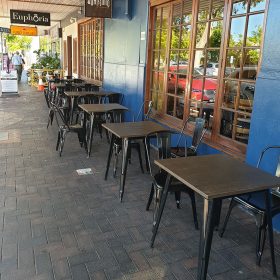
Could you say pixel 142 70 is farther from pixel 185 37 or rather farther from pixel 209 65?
pixel 209 65

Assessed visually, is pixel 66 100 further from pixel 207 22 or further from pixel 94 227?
pixel 94 227

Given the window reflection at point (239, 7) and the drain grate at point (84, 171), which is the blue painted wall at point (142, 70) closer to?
the window reflection at point (239, 7)

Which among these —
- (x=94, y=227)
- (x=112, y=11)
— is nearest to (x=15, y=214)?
(x=94, y=227)

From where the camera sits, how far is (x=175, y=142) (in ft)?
17.9

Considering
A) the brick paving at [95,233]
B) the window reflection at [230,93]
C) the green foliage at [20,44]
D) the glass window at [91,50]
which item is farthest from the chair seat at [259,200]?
the green foliage at [20,44]

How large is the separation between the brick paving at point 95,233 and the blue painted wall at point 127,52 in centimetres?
233

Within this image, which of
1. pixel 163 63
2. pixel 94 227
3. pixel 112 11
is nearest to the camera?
pixel 94 227

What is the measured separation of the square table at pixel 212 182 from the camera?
2270mm

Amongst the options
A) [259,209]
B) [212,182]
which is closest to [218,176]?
Result: [212,182]

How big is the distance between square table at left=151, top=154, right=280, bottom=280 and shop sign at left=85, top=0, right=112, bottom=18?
509cm

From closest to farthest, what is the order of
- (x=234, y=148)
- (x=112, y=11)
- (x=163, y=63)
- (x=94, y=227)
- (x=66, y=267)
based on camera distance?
(x=66, y=267) < (x=94, y=227) < (x=234, y=148) < (x=163, y=63) < (x=112, y=11)

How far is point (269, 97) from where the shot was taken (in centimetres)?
337

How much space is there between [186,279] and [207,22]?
11.4 ft

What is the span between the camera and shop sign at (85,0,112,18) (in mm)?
6816
